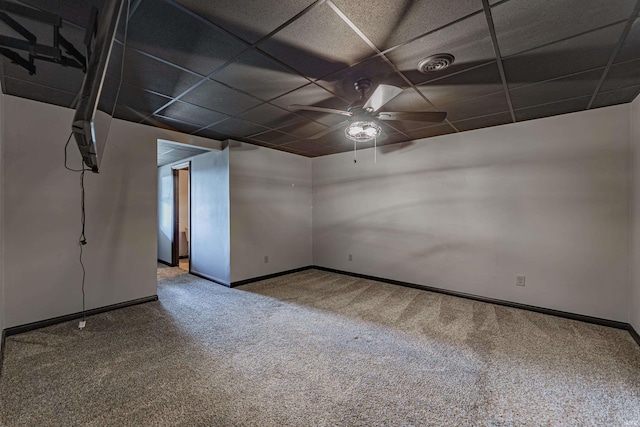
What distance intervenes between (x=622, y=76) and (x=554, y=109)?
749 millimetres

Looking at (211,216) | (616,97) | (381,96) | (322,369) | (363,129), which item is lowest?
(322,369)

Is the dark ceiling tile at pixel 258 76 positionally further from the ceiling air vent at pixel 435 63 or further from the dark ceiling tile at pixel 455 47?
the ceiling air vent at pixel 435 63

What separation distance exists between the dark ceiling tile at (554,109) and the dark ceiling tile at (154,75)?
349 cm

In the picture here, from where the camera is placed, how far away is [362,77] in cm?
228

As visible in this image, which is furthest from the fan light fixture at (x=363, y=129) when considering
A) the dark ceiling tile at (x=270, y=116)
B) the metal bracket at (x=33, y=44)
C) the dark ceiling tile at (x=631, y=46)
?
the metal bracket at (x=33, y=44)

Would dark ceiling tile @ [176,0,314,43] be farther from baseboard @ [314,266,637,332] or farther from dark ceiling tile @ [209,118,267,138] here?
baseboard @ [314,266,637,332]

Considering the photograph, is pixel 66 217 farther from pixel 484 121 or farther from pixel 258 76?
pixel 484 121

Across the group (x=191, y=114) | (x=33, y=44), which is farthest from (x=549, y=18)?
(x=191, y=114)

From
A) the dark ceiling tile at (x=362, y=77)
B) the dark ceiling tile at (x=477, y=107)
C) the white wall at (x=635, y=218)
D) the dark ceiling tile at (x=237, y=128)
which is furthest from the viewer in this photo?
the dark ceiling tile at (x=237, y=128)

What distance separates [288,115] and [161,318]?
2.78 meters

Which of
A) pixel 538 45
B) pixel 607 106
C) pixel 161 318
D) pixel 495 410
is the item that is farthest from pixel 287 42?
pixel 607 106

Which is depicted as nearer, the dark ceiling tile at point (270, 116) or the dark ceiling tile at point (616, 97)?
the dark ceiling tile at point (616, 97)

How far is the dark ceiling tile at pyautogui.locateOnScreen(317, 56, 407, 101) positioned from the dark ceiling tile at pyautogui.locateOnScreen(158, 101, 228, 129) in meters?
1.48

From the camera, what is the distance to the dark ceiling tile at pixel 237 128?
3443 millimetres
